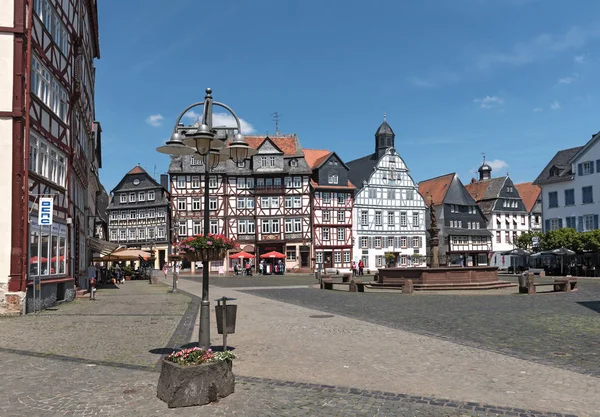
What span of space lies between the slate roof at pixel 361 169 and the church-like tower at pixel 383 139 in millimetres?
959

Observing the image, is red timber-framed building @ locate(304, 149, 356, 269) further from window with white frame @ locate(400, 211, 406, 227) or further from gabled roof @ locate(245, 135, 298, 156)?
window with white frame @ locate(400, 211, 406, 227)

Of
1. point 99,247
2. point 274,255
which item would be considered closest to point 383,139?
point 274,255

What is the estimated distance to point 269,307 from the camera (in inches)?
747

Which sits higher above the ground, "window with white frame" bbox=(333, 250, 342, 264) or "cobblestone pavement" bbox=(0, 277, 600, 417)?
"window with white frame" bbox=(333, 250, 342, 264)

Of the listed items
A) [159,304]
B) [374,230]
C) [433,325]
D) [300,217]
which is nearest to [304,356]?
[433,325]

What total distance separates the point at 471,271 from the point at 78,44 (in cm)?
2048

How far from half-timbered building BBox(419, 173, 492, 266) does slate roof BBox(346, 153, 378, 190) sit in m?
8.56

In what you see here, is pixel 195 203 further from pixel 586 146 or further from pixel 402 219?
pixel 586 146

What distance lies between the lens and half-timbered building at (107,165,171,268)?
66.2 meters

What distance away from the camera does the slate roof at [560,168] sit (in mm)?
53406

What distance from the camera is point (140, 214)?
67625 mm

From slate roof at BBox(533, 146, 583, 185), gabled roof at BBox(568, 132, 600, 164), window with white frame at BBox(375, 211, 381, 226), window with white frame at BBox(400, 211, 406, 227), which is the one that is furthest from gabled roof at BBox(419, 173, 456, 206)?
gabled roof at BBox(568, 132, 600, 164)

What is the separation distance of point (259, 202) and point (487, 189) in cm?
3517

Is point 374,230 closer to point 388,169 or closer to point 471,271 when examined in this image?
point 388,169
